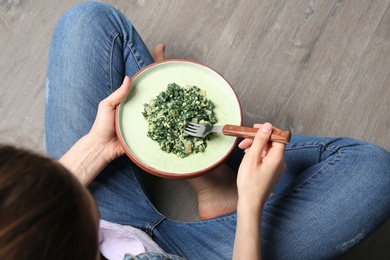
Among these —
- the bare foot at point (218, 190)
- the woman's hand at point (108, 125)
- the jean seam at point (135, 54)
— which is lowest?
the bare foot at point (218, 190)

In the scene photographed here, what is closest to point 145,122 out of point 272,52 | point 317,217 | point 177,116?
point 177,116

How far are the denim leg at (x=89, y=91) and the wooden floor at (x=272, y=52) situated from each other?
0.36 meters

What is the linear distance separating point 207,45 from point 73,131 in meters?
0.57

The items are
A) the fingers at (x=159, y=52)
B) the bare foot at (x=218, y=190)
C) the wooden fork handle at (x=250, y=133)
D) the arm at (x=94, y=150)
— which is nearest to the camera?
the wooden fork handle at (x=250, y=133)

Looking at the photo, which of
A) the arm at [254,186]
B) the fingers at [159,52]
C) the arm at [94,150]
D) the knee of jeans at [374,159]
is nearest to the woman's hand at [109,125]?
the arm at [94,150]

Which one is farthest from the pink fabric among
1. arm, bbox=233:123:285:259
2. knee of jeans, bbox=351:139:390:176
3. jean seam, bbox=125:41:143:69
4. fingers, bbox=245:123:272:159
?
knee of jeans, bbox=351:139:390:176

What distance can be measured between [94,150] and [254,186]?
0.34m

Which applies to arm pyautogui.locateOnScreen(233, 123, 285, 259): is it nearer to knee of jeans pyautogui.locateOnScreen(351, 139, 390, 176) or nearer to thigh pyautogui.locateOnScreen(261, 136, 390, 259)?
thigh pyautogui.locateOnScreen(261, 136, 390, 259)

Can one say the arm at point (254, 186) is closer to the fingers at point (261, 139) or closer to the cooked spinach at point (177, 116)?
the fingers at point (261, 139)

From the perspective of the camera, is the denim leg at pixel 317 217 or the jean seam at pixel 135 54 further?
the jean seam at pixel 135 54

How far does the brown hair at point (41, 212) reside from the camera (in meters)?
0.46

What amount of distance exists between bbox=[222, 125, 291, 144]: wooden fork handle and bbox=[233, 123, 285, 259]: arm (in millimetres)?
17

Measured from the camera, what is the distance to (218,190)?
113 cm

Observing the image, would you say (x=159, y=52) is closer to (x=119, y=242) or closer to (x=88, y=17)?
(x=88, y=17)
